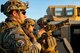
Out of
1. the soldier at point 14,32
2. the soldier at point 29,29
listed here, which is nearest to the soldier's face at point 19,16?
the soldier at point 14,32

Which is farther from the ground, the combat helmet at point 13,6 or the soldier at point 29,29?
the combat helmet at point 13,6

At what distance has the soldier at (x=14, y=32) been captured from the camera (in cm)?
339

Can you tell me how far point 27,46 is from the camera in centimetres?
344

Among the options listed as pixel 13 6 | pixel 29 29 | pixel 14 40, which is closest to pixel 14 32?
pixel 14 40

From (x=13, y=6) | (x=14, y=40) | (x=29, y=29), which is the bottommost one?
(x=29, y=29)

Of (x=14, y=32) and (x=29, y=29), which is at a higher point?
(x=14, y=32)

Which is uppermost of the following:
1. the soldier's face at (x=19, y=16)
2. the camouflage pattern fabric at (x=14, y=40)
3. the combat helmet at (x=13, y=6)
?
the combat helmet at (x=13, y=6)

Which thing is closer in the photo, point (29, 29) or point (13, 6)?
point (13, 6)

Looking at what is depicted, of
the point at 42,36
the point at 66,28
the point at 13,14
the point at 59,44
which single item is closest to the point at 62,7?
the point at 66,28

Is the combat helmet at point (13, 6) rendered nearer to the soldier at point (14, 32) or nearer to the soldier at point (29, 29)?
the soldier at point (14, 32)

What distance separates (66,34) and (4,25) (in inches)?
515

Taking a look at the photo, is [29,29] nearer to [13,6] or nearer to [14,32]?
[13,6]

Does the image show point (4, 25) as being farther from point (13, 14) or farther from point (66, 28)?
point (66, 28)

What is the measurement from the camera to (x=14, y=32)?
343 cm
